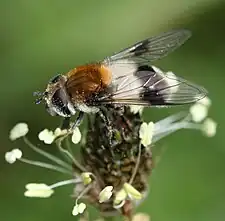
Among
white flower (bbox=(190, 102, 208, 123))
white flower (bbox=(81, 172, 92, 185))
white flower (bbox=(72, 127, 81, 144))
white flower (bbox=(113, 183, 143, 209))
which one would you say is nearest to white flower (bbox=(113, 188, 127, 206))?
white flower (bbox=(113, 183, 143, 209))

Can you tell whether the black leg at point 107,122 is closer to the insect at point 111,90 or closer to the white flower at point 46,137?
the insect at point 111,90

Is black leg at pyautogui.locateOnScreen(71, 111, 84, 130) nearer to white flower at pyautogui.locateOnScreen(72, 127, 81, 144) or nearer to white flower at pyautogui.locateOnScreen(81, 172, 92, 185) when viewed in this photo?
white flower at pyautogui.locateOnScreen(72, 127, 81, 144)

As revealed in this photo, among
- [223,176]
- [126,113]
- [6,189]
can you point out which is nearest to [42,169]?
[6,189]

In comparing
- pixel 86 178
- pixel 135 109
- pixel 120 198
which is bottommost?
pixel 120 198

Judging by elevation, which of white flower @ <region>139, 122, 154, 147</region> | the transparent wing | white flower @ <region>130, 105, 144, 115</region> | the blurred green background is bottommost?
the blurred green background

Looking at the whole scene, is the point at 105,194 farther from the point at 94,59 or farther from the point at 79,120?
the point at 94,59

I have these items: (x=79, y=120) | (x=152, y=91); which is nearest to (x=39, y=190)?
(x=79, y=120)
